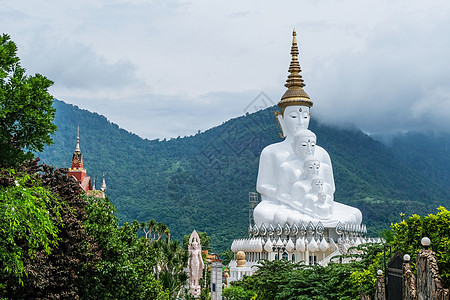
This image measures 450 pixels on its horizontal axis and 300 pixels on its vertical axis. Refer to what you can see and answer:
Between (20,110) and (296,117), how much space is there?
31.4 meters

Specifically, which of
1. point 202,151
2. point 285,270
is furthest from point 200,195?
point 285,270

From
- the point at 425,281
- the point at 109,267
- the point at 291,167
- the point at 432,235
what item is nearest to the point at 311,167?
the point at 291,167

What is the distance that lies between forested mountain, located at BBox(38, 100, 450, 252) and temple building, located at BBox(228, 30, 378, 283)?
33.1 meters

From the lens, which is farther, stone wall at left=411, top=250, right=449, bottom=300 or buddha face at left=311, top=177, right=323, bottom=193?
buddha face at left=311, top=177, right=323, bottom=193

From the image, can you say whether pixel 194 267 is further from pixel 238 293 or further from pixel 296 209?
pixel 238 293

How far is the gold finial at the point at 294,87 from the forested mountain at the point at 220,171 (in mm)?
33192

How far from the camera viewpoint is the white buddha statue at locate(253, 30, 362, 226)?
132 ft

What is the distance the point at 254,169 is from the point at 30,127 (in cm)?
7887

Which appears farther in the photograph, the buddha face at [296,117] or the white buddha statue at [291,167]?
the buddha face at [296,117]

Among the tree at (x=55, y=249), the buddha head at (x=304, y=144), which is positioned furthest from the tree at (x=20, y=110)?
the buddha head at (x=304, y=144)

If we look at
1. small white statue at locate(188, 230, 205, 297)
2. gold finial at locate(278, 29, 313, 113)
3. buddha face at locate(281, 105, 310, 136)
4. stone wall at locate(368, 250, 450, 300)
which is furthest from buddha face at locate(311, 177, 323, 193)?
stone wall at locate(368, 250, 450, 300)

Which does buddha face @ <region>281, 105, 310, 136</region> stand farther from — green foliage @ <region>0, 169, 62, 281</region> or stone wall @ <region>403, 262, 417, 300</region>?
green foliage @ <region>0, 169, 62, 281</region>

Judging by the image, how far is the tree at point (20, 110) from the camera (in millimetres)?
13289

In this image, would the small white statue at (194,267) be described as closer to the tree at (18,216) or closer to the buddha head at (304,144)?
the buddha head at (304,144)
